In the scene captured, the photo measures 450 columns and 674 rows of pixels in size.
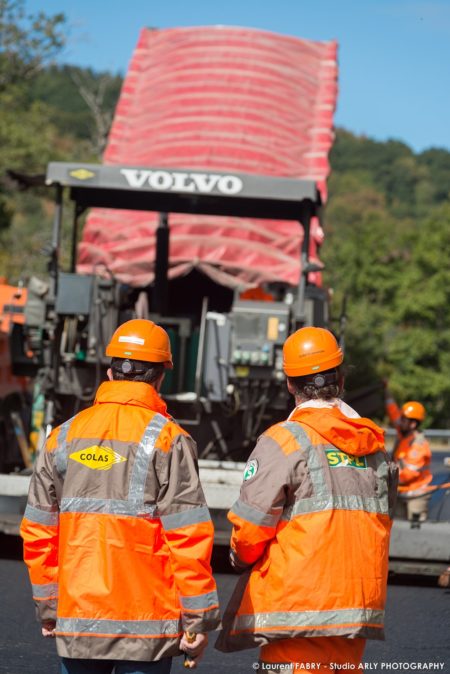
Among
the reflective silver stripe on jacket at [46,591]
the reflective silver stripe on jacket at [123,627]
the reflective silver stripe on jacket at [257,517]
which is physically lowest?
the reflective silver stripe on jacket at [123,627]

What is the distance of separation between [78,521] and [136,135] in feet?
38.0

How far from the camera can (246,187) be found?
9.99 meters

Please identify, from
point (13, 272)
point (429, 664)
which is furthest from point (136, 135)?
point (13, 272)

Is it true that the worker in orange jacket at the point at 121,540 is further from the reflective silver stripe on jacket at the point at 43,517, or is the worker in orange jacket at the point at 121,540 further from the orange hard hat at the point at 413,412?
the orange hard hat at the point at 413,412

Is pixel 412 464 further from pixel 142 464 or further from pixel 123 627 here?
pixel 123 627

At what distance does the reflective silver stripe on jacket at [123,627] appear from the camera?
12.3 ft

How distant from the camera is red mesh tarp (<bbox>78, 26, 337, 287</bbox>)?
1295 centimetres

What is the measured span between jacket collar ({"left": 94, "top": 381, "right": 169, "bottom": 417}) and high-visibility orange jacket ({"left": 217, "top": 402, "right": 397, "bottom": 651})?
0.40 m

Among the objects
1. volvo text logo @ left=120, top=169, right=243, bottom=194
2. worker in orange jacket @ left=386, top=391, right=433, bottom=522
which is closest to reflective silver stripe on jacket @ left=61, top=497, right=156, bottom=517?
volvo text logo @ left=120, top=169, right=243, bottom=194

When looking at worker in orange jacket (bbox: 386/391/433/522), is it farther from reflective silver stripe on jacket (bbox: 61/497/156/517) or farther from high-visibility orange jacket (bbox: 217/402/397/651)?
reflective silver stripe on jacket (bbox: 61/497/156/517)

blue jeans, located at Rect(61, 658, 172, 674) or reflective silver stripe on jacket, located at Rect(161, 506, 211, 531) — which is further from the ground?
reflective silver stripe on jacket, located at Rect(161, 506, 211, 531)

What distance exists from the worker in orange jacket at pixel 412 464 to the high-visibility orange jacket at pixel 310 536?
634 cm

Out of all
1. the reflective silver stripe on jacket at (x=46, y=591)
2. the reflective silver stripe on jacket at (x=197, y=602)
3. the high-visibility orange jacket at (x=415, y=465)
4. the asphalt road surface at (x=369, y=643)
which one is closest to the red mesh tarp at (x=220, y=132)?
the high-visibility orange jacket at (x=415, y=465)

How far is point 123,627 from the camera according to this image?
3738 mm
